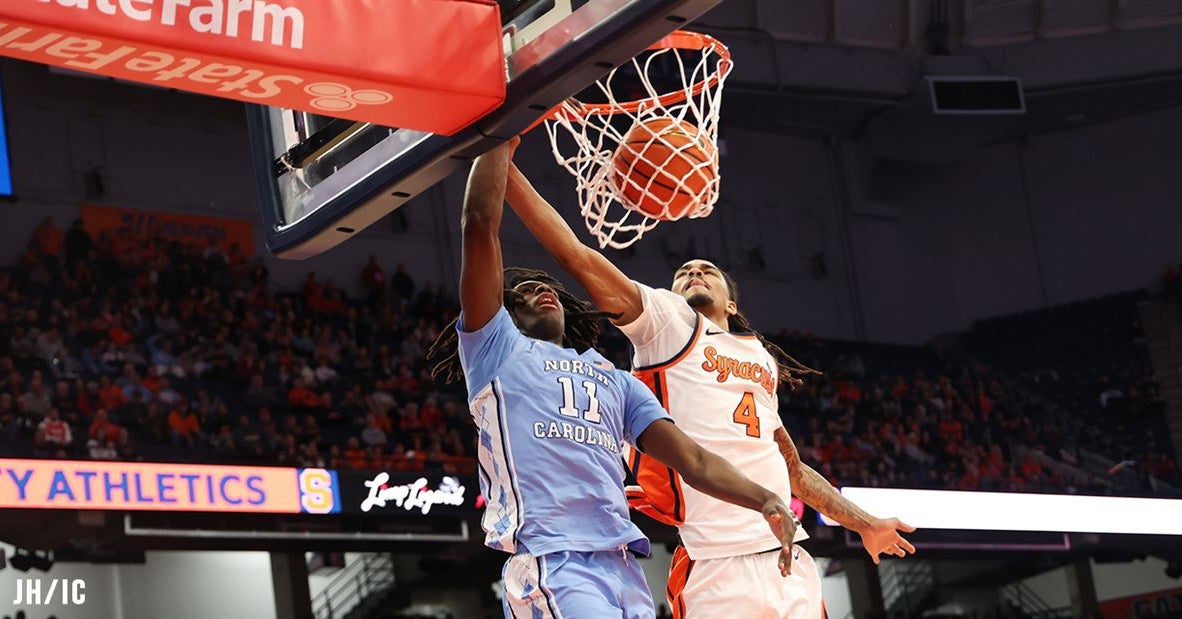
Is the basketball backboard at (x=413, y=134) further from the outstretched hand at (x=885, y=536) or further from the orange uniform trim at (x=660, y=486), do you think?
the outstretched hand at (x=885, y=536)

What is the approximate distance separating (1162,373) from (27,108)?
17.3 metres

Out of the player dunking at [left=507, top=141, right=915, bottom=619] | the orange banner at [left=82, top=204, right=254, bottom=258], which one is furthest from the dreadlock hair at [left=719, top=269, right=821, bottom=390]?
the orange banner at [left=82, top=204, right=254, bottom=258]

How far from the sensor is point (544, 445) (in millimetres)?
3805

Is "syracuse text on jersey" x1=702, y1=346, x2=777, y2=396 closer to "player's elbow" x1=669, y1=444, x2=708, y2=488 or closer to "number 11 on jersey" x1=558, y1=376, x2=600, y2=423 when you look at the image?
"player's elbow" x1=669, y1=444, x2=708, y2=488

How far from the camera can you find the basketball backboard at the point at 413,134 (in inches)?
133

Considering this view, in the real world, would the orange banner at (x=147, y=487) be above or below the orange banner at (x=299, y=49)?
above

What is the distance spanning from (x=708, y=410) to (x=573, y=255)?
695 mm

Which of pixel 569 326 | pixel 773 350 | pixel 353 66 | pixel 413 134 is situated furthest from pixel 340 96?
pixel 773 350

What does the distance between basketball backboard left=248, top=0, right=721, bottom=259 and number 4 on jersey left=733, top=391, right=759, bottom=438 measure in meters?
1.55

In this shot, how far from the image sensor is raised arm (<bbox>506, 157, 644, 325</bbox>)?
445cm

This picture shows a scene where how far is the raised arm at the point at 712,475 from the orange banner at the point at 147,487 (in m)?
7.74

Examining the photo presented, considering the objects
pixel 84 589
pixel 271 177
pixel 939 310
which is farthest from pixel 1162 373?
pixel 271 177

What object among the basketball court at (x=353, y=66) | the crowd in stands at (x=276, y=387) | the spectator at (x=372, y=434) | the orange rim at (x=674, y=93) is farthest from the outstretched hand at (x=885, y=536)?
the spectator at (x=372, y=434)

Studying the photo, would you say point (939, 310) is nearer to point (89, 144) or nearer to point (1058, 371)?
point (1058, 371)
